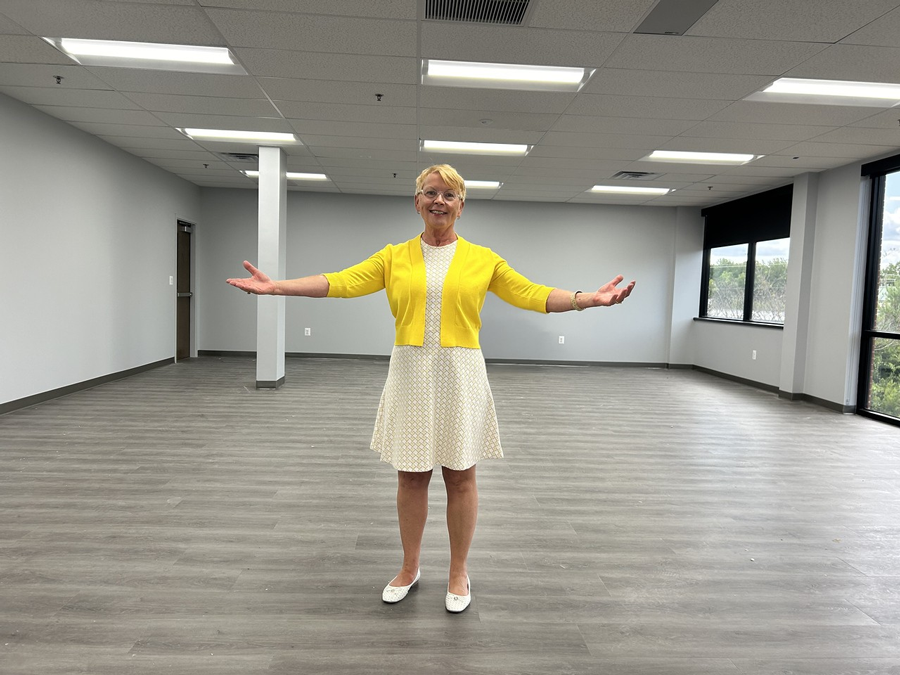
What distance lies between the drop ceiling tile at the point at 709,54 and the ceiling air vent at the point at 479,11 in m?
0.76

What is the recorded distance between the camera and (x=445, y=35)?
3551mm

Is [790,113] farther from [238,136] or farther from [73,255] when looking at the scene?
[73,255]

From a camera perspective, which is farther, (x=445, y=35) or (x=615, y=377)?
(x=615, y=377)

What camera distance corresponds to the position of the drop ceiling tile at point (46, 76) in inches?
168

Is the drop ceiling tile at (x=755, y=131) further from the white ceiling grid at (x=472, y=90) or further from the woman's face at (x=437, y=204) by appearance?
the woman's face at (x=437, y=204)

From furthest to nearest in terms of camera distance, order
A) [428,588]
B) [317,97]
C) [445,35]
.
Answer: [317,97]
[445,35]
[428,588]

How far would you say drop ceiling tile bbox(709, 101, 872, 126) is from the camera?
458 cm

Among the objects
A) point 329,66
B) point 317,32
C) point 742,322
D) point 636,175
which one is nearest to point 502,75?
point 329,66

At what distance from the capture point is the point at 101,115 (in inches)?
214

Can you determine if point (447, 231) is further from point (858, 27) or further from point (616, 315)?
point (616, 315)

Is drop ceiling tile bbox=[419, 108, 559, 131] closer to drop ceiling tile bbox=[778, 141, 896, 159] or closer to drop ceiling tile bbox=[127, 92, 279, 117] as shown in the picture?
drop ceiling tile bbox=[127, 92, 279, 117]

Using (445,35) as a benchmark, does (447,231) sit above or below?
below

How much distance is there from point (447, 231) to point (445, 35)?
218 centimetres

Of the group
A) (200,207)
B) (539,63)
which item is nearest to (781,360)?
(539,63)
